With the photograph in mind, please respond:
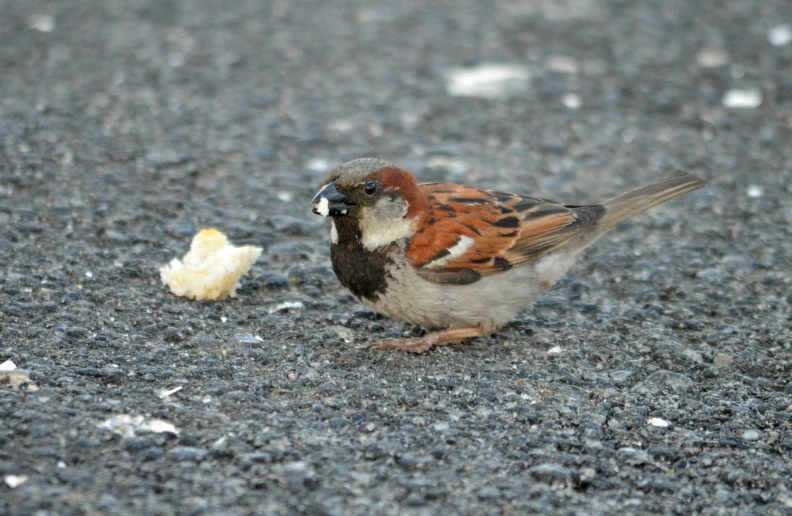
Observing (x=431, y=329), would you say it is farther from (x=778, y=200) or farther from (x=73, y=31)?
(x=73, y=31)

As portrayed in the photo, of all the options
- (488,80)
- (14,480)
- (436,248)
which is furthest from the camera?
(488,80)

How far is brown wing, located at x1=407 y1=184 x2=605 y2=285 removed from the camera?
14.0 ft

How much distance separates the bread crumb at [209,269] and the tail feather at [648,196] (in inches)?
74.2

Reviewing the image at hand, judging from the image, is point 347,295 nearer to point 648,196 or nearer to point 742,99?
point 648,196

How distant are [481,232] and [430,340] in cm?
58

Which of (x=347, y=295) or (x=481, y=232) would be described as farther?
(x=347, y=295)

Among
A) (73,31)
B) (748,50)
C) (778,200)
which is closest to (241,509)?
(778,200)

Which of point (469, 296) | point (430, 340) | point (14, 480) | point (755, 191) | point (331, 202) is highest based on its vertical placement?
point (331, 202)

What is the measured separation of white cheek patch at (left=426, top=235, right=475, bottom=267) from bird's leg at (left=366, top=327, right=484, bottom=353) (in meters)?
0.36

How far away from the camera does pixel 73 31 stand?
7.70 m

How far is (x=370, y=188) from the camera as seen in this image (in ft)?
13.8

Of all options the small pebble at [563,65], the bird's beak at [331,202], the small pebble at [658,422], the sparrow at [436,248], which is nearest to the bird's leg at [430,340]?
the sparrow at [436,248]

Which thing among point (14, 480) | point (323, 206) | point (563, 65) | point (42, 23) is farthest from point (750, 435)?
point (42, 23)

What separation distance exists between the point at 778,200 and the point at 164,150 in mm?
4065
